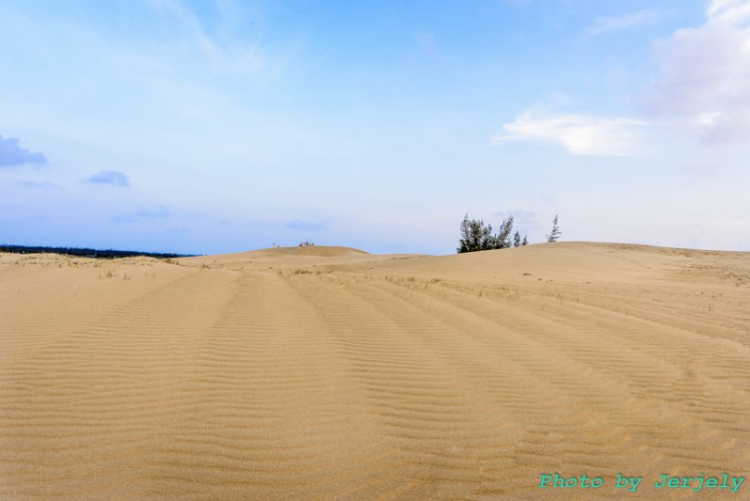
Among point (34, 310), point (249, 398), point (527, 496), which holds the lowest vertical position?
point (527, 496)

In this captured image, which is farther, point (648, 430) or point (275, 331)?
point (275, 331)

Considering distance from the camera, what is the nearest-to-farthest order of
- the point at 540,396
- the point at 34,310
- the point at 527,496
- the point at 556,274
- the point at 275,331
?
the point at 527,496
the point at 540,396
the point at 275,331
the point at 34,310
the point at 556,274

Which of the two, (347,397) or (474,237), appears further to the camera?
(474,237)

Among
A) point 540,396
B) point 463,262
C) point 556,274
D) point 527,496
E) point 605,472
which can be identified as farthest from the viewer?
point 463,262

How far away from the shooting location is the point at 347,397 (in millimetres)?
3916

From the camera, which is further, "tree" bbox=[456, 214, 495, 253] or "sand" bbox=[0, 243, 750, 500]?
"tree" bbox=[456, 214, 495, 253]

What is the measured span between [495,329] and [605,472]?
10.4 feet

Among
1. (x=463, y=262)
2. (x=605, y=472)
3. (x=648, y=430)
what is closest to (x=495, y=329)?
(x=648, y=430)

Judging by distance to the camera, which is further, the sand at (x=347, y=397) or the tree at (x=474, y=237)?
the tree at (x=474, y=237)

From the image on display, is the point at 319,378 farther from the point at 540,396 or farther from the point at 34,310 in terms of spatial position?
the point at 34,310

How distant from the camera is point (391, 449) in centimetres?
321

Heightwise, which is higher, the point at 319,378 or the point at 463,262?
the point at 463,262

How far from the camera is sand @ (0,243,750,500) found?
293cm

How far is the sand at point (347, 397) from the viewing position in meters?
2.93
